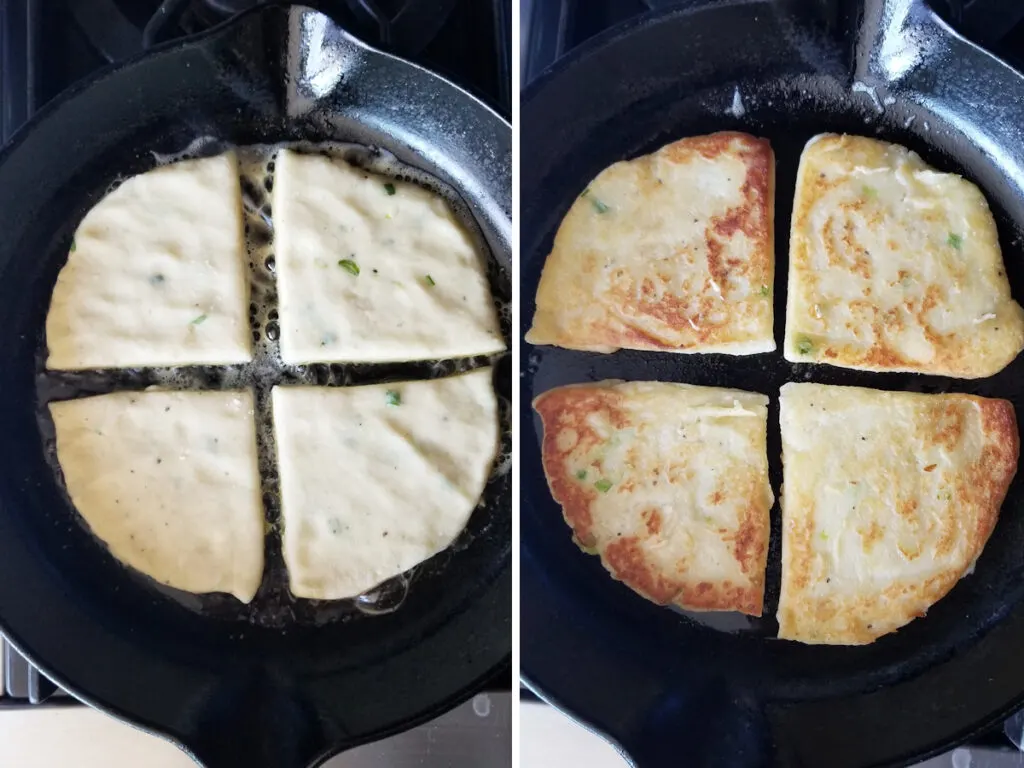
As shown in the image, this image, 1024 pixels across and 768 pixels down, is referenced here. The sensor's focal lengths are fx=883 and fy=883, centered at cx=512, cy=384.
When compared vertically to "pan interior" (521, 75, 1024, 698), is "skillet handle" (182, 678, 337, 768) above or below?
below

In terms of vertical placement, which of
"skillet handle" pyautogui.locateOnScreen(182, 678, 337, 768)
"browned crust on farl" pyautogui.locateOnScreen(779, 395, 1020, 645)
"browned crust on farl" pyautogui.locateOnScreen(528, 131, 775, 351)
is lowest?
"skillet handle" pyautogui.locateOnScreen(182, 678, 337, 768)

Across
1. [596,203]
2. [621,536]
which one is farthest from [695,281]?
[621,536]

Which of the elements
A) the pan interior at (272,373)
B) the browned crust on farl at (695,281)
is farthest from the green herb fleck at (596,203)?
the pan interior at (272,373)

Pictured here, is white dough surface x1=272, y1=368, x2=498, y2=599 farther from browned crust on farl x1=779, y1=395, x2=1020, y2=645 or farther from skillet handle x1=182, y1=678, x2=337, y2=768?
browned crust on farl x1=779, y1=395, x2=1020, y2=645

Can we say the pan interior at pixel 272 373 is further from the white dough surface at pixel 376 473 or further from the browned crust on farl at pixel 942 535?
the browned crust on farl at pixel 942 535

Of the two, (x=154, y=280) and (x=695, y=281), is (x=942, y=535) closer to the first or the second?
(x=695, y=281)

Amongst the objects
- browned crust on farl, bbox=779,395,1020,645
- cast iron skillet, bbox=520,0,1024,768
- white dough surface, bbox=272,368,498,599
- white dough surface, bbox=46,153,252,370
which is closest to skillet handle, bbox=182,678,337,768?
white dough surface, bbox=272,368,498,599
